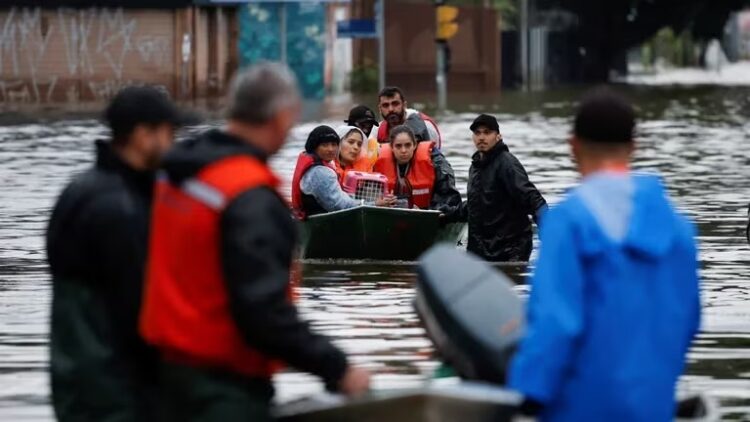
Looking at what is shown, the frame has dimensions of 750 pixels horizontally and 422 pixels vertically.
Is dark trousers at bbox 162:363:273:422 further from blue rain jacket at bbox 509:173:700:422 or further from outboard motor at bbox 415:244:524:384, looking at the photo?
blue rain jacket at bbox 509:173:700:422

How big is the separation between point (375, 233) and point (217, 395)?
12.8 meters

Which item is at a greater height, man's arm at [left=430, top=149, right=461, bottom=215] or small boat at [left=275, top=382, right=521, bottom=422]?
small boat at [left=275, top=382, right=521, bottom=422]

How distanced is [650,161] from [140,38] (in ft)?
85.7

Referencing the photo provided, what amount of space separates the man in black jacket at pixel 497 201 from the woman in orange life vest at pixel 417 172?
0.61 meters

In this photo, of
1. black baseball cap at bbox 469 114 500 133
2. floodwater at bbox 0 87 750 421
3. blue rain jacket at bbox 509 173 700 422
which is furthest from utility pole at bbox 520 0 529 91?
blue rain jacket at bbox 509 173 700 422

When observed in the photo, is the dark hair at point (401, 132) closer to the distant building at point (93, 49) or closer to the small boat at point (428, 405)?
the small boat at point (428, 405)

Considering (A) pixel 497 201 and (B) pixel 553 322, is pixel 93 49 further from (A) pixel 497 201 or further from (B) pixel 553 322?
(B) pixel 553 322

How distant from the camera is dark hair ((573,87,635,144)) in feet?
18.9

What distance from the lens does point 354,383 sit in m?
5.84

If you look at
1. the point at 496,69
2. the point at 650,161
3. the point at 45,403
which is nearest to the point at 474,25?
the point at 496,69

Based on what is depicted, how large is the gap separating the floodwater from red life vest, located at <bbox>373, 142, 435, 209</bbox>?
0.65 metres

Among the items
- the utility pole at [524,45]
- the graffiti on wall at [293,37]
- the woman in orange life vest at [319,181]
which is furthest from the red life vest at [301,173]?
the utility pole at [524,45]

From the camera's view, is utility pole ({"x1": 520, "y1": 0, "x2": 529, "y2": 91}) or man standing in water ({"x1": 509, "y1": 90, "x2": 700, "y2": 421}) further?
utility pole ({"x1": 520, "y1": 0, "x2": 529, "y2": 91})

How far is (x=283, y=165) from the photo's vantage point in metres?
30.0
